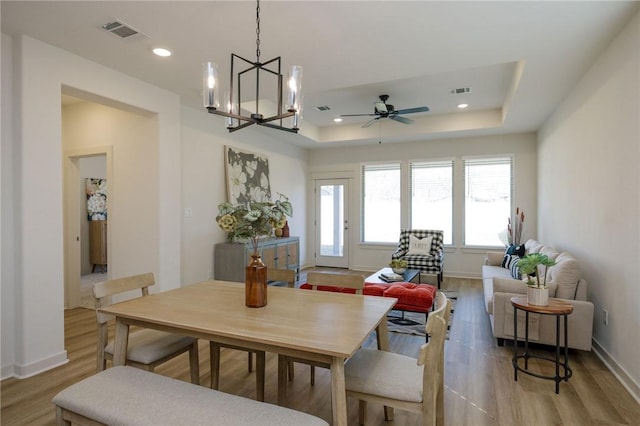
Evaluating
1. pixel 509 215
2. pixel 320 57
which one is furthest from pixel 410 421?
pixel 509 215

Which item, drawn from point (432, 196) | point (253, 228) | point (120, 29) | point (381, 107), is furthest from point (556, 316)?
point (432, 196)

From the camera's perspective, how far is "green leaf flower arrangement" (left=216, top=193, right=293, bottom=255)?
199 cm

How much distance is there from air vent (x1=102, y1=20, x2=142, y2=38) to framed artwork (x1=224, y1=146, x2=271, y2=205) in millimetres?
2545

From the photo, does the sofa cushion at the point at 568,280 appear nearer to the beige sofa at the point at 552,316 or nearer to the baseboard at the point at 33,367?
the beige sofa at the point at 552,316

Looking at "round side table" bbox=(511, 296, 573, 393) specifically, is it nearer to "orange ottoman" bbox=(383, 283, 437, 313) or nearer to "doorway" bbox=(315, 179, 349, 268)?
"orange ottoman" bbox=(383, 283, 437, 313)

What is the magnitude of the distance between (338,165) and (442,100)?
2.86 meters

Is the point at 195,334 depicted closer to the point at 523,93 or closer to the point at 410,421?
the point at 410,421

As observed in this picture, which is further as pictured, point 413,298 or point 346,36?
point 413,298

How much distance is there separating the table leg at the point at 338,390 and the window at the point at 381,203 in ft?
19.6

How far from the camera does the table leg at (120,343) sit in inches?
77.5

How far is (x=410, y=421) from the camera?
2133mm

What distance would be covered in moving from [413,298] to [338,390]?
2.18m

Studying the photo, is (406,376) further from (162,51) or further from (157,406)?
(162,51)

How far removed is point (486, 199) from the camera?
21.6ft
